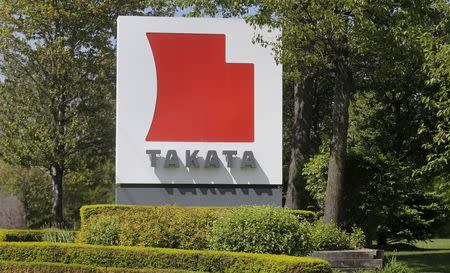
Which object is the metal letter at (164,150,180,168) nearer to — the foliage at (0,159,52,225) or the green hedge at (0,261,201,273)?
the green hedge at (0,261,201,273)

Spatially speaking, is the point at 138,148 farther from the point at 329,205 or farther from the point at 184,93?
the point at 329,205

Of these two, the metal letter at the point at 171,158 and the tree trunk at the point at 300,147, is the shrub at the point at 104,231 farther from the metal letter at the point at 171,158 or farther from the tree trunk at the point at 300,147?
the tree trunk at the point at 300,147

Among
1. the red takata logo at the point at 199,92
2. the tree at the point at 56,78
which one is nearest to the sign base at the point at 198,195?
the red takata logo at the point at 199,92

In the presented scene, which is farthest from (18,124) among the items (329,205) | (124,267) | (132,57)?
(124,267)

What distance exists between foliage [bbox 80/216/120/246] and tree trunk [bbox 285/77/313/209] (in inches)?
345

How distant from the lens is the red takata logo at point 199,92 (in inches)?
664

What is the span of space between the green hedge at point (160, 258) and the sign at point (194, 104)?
13.5ft

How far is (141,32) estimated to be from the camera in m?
17.0

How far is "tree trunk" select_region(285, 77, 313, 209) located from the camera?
2234cm

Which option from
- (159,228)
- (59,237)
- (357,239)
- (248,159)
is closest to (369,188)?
(357,239)

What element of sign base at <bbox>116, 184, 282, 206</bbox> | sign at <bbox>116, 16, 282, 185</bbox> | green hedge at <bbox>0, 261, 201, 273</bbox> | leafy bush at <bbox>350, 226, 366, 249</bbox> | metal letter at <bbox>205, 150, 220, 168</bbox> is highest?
sign at <bbox>116, 16, 282, 185</bbox>

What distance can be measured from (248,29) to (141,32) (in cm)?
251

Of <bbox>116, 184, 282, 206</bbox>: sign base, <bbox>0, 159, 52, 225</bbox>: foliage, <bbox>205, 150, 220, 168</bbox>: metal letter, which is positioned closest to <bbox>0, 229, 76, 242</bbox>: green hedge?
<bbox>116, 184, 282, 206</bbox>: sign base

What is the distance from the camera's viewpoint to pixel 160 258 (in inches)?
464
